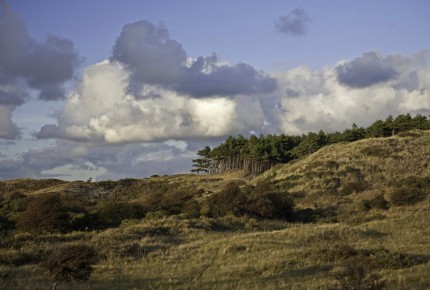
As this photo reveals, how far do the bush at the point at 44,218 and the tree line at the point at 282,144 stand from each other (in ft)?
205

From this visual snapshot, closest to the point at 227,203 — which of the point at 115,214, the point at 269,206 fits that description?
the point at 269,206

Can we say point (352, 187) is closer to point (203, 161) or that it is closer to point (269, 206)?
point (269, 206)

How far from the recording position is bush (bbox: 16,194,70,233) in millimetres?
24672

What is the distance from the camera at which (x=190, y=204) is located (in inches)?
1490

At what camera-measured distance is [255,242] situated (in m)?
18.4

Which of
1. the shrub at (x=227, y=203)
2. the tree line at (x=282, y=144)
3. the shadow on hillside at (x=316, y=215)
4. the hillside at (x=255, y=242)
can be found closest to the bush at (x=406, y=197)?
the hillside at (x=255, y=242)

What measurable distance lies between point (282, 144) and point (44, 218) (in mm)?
68691

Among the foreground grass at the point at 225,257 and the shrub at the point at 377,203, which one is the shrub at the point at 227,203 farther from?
the shrub at the point at 377,203

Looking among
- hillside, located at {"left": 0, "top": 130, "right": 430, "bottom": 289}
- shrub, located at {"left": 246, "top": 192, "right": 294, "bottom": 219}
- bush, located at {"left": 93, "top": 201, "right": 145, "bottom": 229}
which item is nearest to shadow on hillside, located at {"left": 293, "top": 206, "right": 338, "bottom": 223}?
hillside, located at {"left": 0, "top": 130, "right": 430, "bottom": 289}

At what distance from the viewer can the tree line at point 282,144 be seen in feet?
263

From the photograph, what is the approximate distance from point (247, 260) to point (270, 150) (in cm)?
7455

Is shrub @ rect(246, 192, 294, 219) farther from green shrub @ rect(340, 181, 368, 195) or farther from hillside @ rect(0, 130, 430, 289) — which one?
green shrub @ rect(340, 181, 368, 195)

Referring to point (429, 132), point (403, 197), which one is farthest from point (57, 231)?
point (429, 132)

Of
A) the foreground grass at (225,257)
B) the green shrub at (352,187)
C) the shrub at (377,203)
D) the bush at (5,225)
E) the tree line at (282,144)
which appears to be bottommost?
the foreground grass at (225,257)
